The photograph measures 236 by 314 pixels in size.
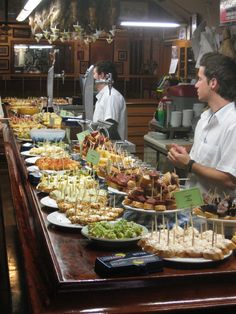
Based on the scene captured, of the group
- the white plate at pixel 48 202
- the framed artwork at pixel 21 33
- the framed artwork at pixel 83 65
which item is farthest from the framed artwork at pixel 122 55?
the white plate at pixel 48 202

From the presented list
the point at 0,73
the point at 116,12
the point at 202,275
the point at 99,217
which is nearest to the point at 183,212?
the point at 99,217

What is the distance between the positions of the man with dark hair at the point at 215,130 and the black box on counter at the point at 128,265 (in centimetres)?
139

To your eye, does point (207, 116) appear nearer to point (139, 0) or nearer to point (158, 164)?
point (158, 164)

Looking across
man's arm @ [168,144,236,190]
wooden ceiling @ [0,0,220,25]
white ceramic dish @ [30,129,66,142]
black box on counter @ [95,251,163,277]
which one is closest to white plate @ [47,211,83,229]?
black box on counter @ [95,251,163,277]

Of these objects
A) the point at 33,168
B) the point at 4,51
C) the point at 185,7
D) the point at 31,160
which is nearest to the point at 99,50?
the point at 4,51

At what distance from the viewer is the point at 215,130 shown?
11.5 ft

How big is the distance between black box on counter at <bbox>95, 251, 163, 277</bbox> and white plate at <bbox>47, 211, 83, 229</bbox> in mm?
456

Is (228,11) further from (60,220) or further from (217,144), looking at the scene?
(60,220)

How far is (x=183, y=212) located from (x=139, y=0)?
25.2 ft

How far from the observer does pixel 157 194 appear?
2736 millimetres

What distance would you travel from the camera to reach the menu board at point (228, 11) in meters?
5.20

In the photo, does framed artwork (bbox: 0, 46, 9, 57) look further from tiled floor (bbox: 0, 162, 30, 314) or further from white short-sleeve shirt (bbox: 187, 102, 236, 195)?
white short-sleeve shirt (bbox: 187, 102, 236, 195)

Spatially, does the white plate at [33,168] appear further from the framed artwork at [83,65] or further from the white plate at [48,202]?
the framed artwork at [83,65]

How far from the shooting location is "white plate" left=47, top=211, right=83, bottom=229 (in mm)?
2465
